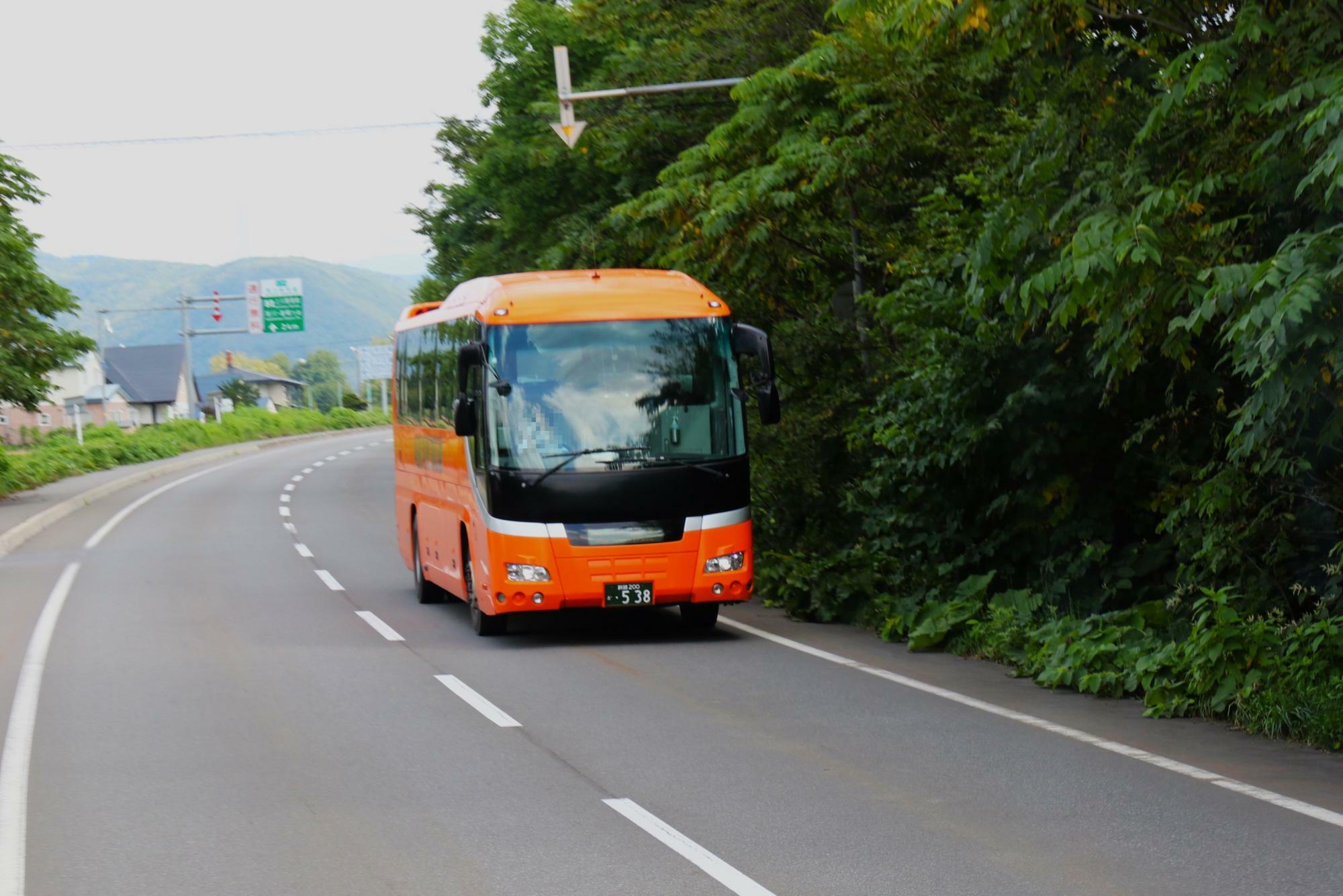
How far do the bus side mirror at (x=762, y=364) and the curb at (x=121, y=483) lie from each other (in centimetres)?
1572

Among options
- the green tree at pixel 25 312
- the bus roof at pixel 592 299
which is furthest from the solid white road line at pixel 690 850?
the green tree at pixel 25 312

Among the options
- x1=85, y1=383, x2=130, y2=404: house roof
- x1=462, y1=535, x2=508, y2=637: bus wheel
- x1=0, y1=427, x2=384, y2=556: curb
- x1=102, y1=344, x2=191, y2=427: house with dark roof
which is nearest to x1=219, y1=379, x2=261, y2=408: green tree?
x1=102, y1=344, x2=191, y2=427: house with dark roof

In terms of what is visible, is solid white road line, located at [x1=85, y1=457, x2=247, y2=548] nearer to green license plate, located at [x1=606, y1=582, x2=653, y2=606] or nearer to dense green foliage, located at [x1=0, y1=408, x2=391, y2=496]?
dense green foliage, located at [x1=0, y1=408, x2=391, y2=496]

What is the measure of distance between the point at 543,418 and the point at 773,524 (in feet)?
17.5

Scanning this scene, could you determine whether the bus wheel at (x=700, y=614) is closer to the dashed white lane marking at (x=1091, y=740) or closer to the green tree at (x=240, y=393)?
the dashed white lane marking at (x=1091, y=740)

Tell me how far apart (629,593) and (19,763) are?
5.35 metres

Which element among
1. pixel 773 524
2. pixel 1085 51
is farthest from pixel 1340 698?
pixel 773 524

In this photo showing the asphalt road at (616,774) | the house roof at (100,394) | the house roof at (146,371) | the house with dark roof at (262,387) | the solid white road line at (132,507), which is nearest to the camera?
the asphalt road at (616,774)

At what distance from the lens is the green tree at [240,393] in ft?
431

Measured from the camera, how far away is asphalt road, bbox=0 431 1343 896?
20.7 ft

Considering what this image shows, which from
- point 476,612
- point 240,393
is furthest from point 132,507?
point 240,393

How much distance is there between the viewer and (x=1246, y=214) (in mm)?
9430

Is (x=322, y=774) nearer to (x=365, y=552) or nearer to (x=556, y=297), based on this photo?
(x=556, y=297)

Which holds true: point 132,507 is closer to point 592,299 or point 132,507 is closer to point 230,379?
point 592,299
